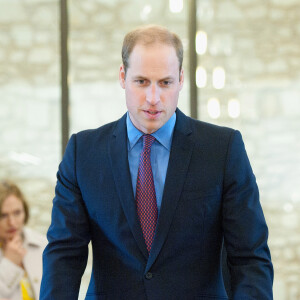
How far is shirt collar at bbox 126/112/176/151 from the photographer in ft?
5.83

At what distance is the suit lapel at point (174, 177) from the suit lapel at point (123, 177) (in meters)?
0.04

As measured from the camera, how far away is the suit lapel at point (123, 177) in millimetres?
1654

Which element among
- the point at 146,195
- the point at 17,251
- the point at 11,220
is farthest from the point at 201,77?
the point at 146,195

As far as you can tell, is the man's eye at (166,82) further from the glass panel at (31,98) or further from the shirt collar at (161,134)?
the glass panel at (31,98)

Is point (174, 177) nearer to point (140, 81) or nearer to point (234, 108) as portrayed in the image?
point (140, 81)

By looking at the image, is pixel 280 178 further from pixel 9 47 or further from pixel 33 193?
pixel 9 47

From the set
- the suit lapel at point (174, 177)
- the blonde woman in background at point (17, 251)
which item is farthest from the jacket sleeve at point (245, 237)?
the blonde woman in background at point (17, 251)

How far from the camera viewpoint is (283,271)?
4812mm

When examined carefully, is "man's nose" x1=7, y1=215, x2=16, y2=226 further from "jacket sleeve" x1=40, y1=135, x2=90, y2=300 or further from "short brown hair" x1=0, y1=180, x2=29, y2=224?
"jacket sleeve" x1=40, y1=135, x2=90, y2=300

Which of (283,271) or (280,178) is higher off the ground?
(280,178)

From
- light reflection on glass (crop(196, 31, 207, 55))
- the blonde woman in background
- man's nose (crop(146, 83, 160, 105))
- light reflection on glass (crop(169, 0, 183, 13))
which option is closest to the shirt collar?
man's nose (crop(146, 83, 160, 105))

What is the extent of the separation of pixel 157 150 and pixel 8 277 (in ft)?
9.48

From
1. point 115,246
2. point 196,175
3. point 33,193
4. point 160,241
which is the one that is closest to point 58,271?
point 115,246

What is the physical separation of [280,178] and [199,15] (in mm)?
1396
